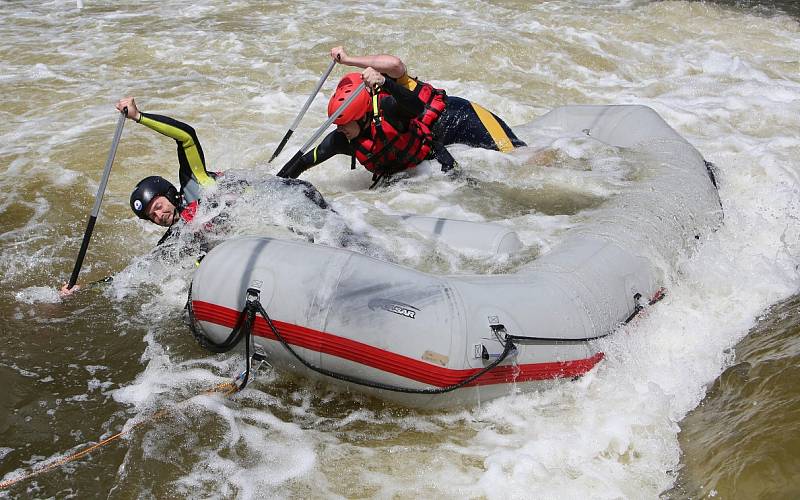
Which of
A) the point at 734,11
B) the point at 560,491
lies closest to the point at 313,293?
the point at 560,491

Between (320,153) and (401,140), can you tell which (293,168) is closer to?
(320,153)

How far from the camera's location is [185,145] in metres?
4.78

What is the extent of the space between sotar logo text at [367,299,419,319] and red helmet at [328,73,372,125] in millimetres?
2112

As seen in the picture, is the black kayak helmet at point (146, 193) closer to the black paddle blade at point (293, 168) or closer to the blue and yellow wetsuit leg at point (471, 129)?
the black paddle blade at point (293, 168)

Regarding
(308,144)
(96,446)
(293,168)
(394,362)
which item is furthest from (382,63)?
(96,446)

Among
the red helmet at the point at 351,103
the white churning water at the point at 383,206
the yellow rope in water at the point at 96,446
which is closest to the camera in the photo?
the yellow rope in water at the point at 96,446

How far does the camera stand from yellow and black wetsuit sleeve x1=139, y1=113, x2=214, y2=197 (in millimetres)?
4676

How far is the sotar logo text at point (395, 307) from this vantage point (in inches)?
137

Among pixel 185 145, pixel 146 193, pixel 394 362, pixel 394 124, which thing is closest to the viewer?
pixel 394 362

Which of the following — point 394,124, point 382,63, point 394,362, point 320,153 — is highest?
point 382,63

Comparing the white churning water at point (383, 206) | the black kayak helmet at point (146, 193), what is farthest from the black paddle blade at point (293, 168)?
the black kayak helmet at point (146, 193)

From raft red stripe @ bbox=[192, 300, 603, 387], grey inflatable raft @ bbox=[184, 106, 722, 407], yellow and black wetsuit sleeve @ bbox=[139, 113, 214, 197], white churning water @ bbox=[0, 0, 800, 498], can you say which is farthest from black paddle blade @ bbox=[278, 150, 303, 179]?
raft red stripe @ bbox=[192, 300, 603, 387]

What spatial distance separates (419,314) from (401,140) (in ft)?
7.78

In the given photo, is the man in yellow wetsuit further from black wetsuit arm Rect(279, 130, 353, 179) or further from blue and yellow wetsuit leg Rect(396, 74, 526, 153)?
blue and yellow wetsuit leg Rect(396, 74, 526, 153)
